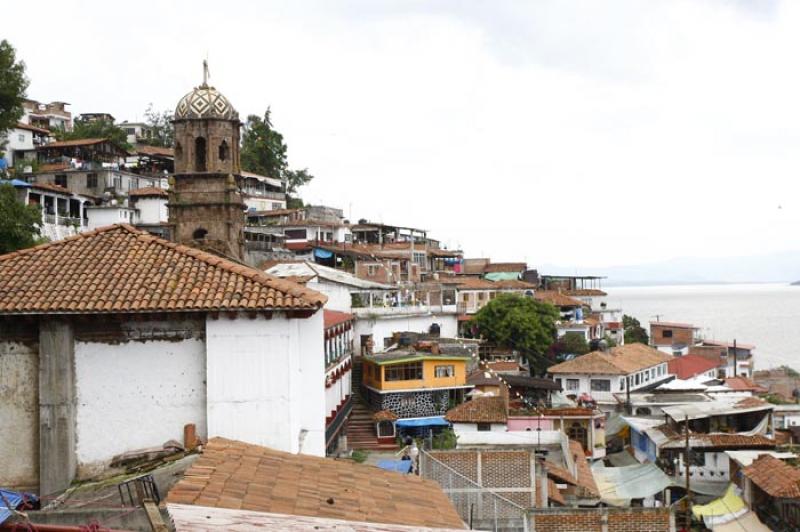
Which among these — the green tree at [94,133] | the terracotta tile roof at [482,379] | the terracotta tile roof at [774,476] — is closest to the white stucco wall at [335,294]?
the terracotta tile roof at [482,379]

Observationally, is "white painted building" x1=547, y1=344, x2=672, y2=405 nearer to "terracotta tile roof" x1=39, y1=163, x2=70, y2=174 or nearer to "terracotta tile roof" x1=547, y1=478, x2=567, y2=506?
"terracotta tile roof" x1=547, y1=478, x2=567, y2=506

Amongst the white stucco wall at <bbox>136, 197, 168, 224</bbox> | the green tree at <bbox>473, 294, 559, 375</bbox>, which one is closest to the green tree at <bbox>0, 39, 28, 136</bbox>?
the white stucco wall at <bbox>136, 197, 168, 224</bbox>

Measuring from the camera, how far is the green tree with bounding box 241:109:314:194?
86.2 meters

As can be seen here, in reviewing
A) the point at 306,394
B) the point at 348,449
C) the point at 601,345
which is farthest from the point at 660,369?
the point at 306,394

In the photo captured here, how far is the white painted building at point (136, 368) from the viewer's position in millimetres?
12547

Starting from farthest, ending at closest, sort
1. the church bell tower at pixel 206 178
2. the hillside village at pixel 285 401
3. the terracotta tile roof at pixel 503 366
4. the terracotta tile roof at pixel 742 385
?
the terracotta tile roof at pixel 742 385 < the terracotta tile roof at pixel 503 366 < the church bell tower at pixel 206 178 < the hillside village at pixel 285 401

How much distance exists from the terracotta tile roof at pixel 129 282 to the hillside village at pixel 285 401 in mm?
43

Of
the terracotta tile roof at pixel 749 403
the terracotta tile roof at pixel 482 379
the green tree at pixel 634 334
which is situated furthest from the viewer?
the green tree at pixel 634 334

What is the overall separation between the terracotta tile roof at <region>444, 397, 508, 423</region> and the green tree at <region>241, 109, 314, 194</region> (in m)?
52.8

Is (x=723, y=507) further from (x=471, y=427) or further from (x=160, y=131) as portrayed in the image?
(x=160, y=131)

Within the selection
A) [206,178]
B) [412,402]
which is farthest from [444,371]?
[206,178]

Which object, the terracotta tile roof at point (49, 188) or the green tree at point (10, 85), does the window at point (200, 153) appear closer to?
the green tree at point (10, 85)

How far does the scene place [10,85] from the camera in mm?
44312

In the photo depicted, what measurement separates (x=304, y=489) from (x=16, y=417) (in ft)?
18.5
